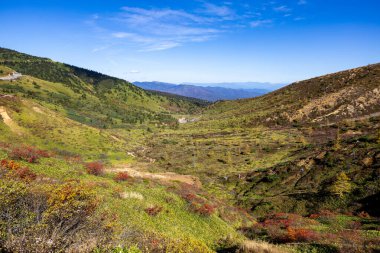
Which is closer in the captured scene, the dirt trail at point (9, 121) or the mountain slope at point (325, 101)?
the dirt trail at point (9, 121)

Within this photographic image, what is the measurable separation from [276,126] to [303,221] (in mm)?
86289

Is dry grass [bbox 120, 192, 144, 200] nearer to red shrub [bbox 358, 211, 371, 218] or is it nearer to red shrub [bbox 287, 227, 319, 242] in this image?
red shrub [bbox 287, 227, 319, 242]

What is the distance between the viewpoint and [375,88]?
10575 centimetres

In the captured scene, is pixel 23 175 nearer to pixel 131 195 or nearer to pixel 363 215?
pixel 131 195

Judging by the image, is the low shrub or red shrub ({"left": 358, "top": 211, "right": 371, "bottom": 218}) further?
red shrub ({"left": 358, "top": 211, "right": 371, "bottom": 218})

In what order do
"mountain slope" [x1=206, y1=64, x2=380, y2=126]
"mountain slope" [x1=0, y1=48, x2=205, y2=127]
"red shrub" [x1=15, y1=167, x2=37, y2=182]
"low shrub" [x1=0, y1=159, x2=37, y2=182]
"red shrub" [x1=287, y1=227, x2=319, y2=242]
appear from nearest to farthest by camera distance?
"low shrub" [x1=0, y1=159, x2=37, y2=182]
"red shrub" [x1=15, y1=167, x2=37, y2=182]
"red shrub" [x1=287, y1=227, x2=319, y2=242]
"mountain slope" [x1=206, y1=64, x2=380, y2=126]
"mountain slope" [x1=0, y1=48, x2=205, y2=127]

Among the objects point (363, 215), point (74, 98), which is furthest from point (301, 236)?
Result: point (74, 98)

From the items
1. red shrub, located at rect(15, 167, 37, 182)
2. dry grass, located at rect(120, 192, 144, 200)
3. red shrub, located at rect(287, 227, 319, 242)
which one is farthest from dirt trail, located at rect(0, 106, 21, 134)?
red shrub, located at rect(287, 227, 319, 242)

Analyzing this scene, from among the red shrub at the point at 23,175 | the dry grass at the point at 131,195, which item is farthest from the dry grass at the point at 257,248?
the red shrub at the point at 23,175

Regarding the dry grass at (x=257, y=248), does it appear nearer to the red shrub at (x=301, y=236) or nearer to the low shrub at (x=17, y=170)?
the red shrub at (x=301, y=236)

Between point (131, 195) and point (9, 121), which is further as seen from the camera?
Result: point (9, 121)

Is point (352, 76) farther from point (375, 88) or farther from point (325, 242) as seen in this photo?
point (325, 242)

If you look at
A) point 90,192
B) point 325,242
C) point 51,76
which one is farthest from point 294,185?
point 51,76

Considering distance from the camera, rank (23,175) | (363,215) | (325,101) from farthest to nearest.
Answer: (325,101), (363,215), (23,175)
